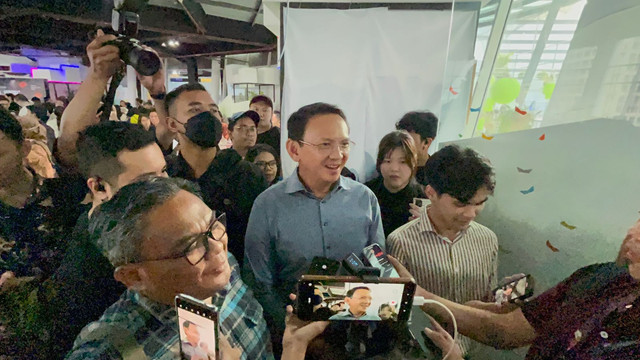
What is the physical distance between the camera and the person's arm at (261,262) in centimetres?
129

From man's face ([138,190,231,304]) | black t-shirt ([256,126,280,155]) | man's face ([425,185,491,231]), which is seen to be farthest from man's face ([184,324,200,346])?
black t-shirt ([256,126,280,155])

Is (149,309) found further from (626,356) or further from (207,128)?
(626,356)

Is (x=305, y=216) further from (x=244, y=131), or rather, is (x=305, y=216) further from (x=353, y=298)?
(x=244, y=131)

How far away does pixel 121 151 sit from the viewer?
1237mm

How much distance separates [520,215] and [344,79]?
152 cm

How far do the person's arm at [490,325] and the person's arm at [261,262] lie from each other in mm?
520

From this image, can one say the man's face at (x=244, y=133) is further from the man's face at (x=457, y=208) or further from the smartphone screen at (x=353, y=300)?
the smartphone screen at (x=353, y=300)

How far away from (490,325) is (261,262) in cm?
89

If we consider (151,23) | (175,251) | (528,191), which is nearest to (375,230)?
(528,191)

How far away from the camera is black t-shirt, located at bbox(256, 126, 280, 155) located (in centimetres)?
309

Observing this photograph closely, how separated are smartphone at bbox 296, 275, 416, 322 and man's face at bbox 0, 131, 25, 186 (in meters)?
1.27

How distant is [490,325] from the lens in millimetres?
1143

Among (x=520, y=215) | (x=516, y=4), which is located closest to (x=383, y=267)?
(x=520, y=215)

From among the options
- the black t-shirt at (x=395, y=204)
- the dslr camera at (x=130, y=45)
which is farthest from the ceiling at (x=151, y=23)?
the black t-shirt at (x=395, y=204)
